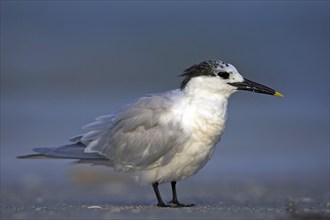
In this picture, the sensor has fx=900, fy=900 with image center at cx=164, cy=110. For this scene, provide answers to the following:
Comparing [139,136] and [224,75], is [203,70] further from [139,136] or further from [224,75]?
[139,136]

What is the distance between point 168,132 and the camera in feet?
21.6

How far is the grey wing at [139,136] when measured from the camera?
659 cm

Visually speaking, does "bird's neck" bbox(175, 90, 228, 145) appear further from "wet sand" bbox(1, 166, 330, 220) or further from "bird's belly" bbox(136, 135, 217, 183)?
"wet sand" bbox(1, 166, 330, 220)

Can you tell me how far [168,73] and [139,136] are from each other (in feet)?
35.3

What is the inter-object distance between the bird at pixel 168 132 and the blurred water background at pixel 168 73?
1996 mm

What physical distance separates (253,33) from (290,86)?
5717mm

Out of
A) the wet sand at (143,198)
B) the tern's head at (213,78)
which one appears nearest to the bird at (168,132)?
the tern's head at (213,78)

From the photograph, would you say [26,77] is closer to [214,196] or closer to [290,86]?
[290,86]

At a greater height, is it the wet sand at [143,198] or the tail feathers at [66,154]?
the tail feathers at [66,154]

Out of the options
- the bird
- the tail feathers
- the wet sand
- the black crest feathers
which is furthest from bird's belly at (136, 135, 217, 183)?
the black crest feathers

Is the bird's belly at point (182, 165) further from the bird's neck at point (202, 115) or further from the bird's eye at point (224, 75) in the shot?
the bird's eye at point (224, 75)

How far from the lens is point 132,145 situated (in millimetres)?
6832

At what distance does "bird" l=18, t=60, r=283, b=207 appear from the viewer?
6570 mm

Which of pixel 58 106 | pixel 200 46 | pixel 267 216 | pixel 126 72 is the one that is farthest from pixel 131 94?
pixel 267 216
